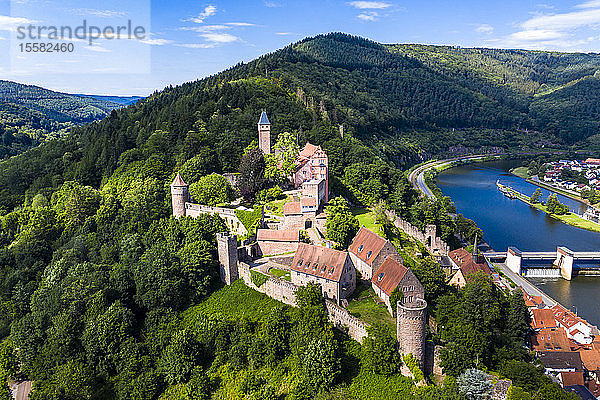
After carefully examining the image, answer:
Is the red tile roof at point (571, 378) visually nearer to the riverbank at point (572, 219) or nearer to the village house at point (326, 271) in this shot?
the village house at point (326, 271)

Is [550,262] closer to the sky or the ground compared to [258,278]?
closer to the ground

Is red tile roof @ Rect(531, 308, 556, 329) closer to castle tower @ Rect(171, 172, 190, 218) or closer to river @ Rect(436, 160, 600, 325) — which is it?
river @ Rect(436, 160, 600, 325)

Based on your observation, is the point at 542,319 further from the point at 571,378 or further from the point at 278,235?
the point at 278,235

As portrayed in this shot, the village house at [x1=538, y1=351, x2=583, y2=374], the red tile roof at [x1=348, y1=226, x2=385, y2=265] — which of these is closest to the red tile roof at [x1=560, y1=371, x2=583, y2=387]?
the village house at [x1=538, y1=351, x2=583, y2=374]

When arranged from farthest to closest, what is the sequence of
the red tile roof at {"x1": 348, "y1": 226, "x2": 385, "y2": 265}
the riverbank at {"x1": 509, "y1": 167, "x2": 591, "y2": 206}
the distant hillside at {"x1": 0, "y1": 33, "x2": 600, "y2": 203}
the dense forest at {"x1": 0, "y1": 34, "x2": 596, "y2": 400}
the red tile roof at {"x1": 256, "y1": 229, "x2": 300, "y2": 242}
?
the riverbank at {"x1": 509, "y1": 167, "x2": 591, "y2": 206} → the distant hillside at {"x1": 0, "y1": 33, "x2": 600, "y2": 203} → the red tile roof at {"x1": 256, "y1": 229, "x2": 300, "y2": 242} → the red tile roof at {"x1": 348, "y1": 226, "x2": 385, "y2": 265} → the dense forest at {"x1": 0, "y1": 34, "x2": 596, "y2": 400}

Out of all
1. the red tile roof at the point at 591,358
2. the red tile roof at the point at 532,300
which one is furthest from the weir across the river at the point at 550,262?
the red tile roof at the point at 591,358

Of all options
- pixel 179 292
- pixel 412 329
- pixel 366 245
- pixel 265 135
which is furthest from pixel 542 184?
pixel 179 292
